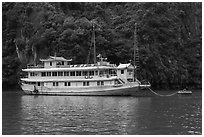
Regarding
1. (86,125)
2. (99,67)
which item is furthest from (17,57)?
(86,125)

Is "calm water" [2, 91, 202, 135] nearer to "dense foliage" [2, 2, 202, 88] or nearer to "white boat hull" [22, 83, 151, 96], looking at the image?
"white boat hull" [22, 83, 151, 96]

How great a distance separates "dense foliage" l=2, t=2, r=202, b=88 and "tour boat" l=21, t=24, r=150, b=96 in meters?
7.93

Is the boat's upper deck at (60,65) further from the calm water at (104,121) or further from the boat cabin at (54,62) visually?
the calm water at (104,121)

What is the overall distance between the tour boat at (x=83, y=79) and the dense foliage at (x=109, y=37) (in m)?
7.93

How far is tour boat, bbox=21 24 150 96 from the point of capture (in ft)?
131

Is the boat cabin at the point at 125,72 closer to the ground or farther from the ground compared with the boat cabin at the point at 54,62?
closer to the ground

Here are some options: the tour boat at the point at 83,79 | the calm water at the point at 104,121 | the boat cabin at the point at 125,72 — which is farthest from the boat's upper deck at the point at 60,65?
the calm water at the point at 104,121

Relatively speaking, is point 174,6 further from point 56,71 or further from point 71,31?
point 56,71

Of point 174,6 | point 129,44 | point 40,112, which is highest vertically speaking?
point 174,6

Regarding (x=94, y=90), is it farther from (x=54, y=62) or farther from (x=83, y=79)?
(x=54, y=62)

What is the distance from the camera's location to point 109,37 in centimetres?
5484

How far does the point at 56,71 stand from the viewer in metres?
42.7

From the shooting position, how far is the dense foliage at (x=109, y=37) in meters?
52.5

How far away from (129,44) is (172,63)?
6952mm
